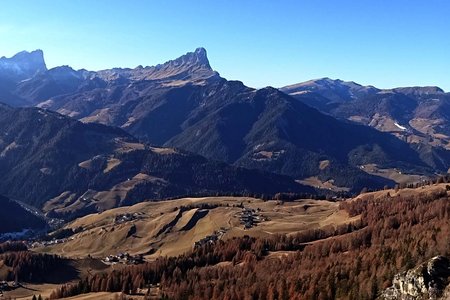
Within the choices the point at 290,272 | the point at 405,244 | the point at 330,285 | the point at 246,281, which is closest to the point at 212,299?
the point at 246,281

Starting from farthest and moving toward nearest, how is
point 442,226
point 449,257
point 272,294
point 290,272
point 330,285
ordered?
point 290,272, point 442,226, point 272,294, point 330,285, point 449,257

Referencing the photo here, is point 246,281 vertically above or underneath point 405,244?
underneath

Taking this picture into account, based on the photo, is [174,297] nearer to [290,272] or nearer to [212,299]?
[212,299]

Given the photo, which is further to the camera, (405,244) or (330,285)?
(405,244)

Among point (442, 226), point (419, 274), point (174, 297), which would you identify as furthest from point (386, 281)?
point (174, 297)

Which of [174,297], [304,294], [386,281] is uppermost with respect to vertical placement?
[386,281]

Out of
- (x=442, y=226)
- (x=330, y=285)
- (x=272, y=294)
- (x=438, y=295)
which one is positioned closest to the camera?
(x=438, y=295)

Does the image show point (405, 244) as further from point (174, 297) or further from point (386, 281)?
point (174, 297)
